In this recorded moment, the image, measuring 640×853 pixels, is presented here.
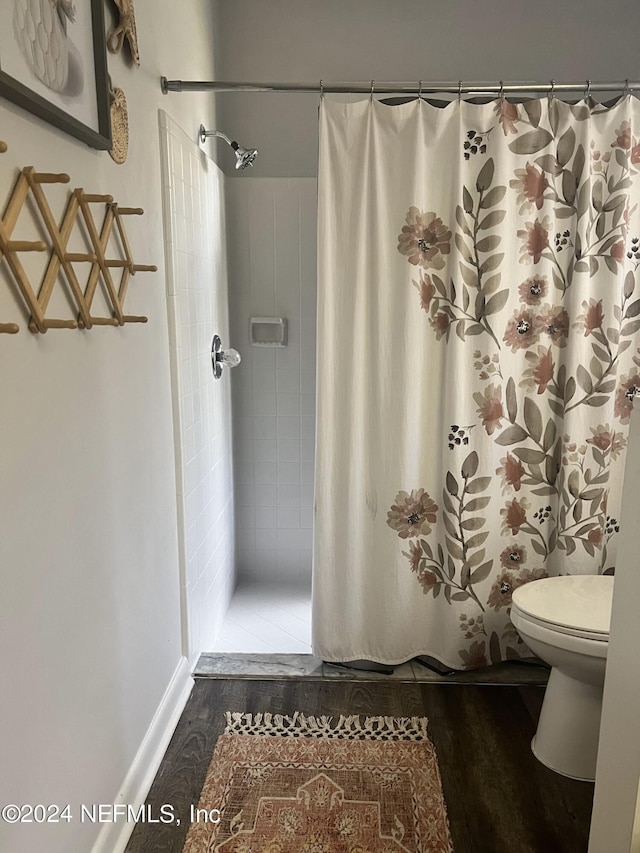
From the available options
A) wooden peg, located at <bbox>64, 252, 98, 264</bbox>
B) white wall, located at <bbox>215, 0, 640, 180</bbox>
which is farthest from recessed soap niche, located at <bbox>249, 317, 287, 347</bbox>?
wooden peg, located at <bbox>64, 252, 98, 264</bbox>

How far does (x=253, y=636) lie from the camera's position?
2674 millimetres

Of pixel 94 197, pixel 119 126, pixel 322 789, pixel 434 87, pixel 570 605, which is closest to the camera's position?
pixel 94 197

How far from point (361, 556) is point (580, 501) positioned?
766mm

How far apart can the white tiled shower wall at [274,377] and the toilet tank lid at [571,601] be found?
52.4 inches

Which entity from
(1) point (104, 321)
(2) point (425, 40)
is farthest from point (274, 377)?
(1) point (104, 321)

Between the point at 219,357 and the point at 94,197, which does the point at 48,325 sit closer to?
the point at 94,197

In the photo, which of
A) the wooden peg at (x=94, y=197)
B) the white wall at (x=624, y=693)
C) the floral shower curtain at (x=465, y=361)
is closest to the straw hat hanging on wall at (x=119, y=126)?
the wooden peg at (x=94, y=197)

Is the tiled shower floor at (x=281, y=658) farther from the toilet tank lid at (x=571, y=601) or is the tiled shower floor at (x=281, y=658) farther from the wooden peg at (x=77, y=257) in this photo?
the wooden peg at (x=77, y=257)

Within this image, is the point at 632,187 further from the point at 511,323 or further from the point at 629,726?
the point at 629,726

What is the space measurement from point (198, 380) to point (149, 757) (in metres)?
1.20

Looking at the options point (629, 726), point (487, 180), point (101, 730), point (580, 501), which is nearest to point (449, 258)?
point (487, 180)

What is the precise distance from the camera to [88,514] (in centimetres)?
143

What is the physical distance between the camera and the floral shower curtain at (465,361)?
2121 millimetres

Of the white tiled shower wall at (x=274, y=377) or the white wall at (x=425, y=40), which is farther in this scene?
the white tiled shower wall at (x=274, y=377)
